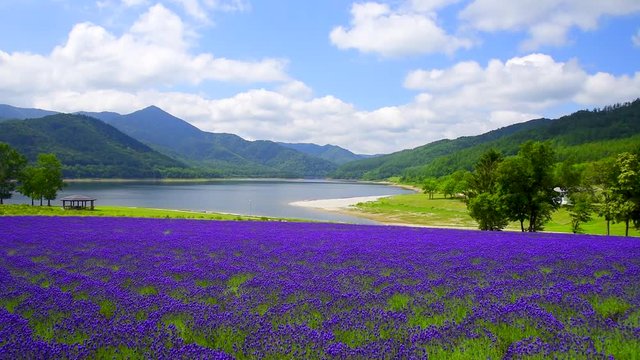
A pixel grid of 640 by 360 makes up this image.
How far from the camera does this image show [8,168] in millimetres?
75062

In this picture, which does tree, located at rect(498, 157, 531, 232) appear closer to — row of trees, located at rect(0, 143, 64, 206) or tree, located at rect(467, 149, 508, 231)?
tree, located at rect(467, 149, 508, 231)

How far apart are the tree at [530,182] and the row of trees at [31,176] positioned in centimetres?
6763

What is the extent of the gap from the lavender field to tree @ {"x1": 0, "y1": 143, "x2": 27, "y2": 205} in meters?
72.2

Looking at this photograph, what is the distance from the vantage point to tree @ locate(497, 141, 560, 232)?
131 feet

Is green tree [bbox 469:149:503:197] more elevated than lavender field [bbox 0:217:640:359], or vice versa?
green tree [bbox 469:149:503:197]

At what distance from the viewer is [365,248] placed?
18.4 meters

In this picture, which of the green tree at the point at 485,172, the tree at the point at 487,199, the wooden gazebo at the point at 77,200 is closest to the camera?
the tree at the point at 487,199

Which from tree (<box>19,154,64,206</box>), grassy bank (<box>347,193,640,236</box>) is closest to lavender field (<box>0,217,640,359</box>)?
grassy bank (<box>347,193,640,236</box>)

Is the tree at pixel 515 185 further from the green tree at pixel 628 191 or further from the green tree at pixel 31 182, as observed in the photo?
the green tree at pixel 31 182

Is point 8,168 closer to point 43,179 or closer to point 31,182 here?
point 31,182

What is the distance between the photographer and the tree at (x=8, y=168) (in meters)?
74.8

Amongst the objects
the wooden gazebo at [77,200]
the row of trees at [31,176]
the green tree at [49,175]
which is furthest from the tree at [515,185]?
the row of trees at [31,176]

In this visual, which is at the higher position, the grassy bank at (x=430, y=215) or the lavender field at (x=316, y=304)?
the lavender field at (x=316, y=304)

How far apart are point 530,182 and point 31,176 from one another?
72.9 metres
